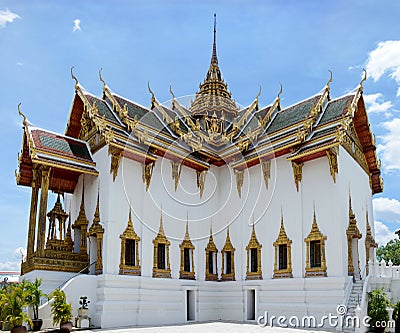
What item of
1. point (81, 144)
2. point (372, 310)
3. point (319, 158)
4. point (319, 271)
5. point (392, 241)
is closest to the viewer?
point (372, 310)

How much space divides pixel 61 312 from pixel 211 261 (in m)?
5.75

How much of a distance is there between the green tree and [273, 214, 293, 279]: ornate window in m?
14.6

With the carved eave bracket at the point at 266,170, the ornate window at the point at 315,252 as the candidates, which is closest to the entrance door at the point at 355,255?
the ornate window at the point at 315,252

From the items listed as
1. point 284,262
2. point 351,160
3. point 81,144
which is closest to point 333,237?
point 284,262

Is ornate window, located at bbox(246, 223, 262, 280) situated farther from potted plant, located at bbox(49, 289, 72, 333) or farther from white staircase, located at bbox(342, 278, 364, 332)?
potted plant, located at bbox(49, 289, 72, 333)

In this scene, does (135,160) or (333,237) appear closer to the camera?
(333,237)

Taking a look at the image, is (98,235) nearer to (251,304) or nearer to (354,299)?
(251,304)

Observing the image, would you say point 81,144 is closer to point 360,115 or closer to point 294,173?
point 294,173

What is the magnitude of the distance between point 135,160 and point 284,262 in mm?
5212

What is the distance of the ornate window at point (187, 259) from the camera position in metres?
13.6

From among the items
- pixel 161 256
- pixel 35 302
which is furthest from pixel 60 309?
pixel 161 256

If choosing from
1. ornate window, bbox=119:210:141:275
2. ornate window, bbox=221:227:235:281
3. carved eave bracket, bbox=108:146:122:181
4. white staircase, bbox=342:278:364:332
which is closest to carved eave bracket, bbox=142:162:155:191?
carved eave bracket, bbox=108:146:122:181

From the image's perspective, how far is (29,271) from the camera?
1188 cm

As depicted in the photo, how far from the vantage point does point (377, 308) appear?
33.3 ft
